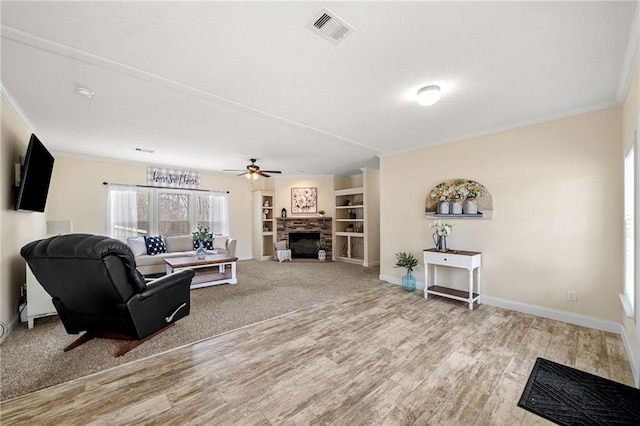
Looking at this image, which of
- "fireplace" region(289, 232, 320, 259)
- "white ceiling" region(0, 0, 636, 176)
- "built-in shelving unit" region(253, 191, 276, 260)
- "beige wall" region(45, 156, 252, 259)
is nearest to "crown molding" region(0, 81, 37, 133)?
"white ceiling" region(0, 0, 636, 176)

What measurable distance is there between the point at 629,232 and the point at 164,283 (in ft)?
15.2

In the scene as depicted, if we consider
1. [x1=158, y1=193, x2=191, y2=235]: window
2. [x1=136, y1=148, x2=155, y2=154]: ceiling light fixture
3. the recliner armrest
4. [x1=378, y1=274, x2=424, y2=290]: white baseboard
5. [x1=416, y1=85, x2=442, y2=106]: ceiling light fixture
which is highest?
[x1=136, y1=148, x2=155, y2=154]: ceiling light fixture

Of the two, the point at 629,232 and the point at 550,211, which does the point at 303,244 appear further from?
the point at 629,232

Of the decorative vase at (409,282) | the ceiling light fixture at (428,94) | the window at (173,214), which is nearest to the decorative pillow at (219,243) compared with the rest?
the window at (173,214)

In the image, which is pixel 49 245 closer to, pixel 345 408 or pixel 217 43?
pixel 217 43

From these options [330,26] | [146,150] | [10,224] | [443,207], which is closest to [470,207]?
[443,207]

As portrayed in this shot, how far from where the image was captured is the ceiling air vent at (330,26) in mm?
1571

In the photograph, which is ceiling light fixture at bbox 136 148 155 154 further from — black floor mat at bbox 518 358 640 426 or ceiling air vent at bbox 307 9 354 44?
black floor mat at bbox 518 358 640 426

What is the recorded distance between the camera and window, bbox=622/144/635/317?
2.25 meters

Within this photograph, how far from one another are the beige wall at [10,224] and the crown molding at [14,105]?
0.14 feet

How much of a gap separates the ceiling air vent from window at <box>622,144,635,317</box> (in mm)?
2706

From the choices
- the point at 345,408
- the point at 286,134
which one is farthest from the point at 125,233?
the point at 345,408

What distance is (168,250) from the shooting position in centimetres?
587

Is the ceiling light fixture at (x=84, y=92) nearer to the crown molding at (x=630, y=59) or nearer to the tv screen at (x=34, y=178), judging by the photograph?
the tv screen at (x=34, y=178)
